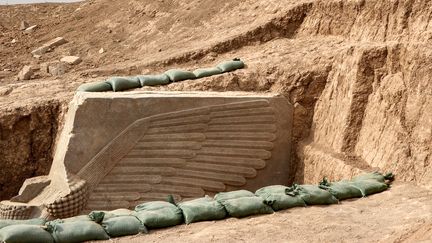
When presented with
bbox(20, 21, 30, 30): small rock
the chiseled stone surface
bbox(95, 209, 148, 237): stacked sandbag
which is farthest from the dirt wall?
bbox(20, 21, 30, 30): small rock

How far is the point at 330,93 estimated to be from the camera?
10.9 m

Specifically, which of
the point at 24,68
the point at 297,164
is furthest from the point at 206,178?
the point at 24,68

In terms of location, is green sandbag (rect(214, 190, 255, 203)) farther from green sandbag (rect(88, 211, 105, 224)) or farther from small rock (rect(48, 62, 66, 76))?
small rock (rect(48, 62, 66, 76))

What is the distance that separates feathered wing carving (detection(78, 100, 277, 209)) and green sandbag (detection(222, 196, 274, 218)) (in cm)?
216

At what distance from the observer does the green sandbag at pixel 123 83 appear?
434 inches

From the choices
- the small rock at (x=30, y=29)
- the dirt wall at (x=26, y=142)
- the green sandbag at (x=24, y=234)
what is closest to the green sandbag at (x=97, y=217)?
the green sandbag at (x=24, y=234)

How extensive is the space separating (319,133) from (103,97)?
3.06m

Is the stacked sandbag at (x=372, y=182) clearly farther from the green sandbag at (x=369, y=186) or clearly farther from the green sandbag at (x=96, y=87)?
the green sandbag at (x=96, y=87)

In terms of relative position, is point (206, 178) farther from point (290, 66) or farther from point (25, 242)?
point (25, 242)

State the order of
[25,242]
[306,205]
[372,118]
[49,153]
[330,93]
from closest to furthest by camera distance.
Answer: [25,242] → [306,205] → [372,118] → [330,93] → [49,153]

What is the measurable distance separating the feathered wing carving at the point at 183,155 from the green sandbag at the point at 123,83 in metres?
1.05

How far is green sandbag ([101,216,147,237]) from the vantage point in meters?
7.60

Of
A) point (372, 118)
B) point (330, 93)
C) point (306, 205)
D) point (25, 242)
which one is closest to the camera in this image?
point (25, 242)

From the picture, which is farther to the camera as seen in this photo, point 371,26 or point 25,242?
point 371,26
